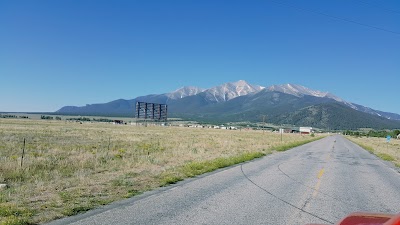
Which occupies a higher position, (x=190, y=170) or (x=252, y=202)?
(x=252, y=202)

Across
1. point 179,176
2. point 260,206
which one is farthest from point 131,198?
point 179,176

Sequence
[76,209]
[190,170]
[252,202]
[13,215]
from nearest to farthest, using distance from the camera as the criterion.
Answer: [13,215] → [76,209] → [252,202] → [190,170]

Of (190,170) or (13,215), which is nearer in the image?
(13,215)

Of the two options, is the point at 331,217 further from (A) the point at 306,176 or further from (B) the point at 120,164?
(B) the point at 120,164

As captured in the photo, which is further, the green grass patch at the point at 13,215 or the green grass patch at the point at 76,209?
the green grass patch at the point at 76,209

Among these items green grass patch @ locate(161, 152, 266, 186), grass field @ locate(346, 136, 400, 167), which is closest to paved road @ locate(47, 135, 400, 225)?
green grass patch @ locate(161, 152, 266, 186)

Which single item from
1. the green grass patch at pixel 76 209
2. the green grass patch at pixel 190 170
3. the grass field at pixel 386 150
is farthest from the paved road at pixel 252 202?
the grass field at pixel 386 150

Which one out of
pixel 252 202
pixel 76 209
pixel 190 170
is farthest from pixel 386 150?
pixel 76 209

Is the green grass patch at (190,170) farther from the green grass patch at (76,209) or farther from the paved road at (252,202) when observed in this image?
the green grass patch at (76,209)

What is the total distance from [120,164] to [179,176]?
5.16 metres

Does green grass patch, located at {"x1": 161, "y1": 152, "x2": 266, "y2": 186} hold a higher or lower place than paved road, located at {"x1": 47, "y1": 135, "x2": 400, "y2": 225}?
lower

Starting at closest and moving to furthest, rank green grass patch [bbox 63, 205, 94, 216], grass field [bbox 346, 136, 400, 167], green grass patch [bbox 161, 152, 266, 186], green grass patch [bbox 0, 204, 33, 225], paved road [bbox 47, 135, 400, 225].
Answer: green grass patch [bbox 0, 204, 33, 225] → paved road [bbox 47, 135, 400, 225] → green grass patch [bbox 63, 205, 94, 216] → green grass patch [bbox 161, 152, 266, 186] → grass field [bbox 346, 136, 400, 167]

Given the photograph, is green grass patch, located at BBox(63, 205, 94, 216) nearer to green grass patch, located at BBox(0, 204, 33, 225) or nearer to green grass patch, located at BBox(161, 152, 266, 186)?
green grass patch, located at BBox(0, 204, 33, 225)

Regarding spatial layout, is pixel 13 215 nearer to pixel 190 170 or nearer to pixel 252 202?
pixel 252 202
